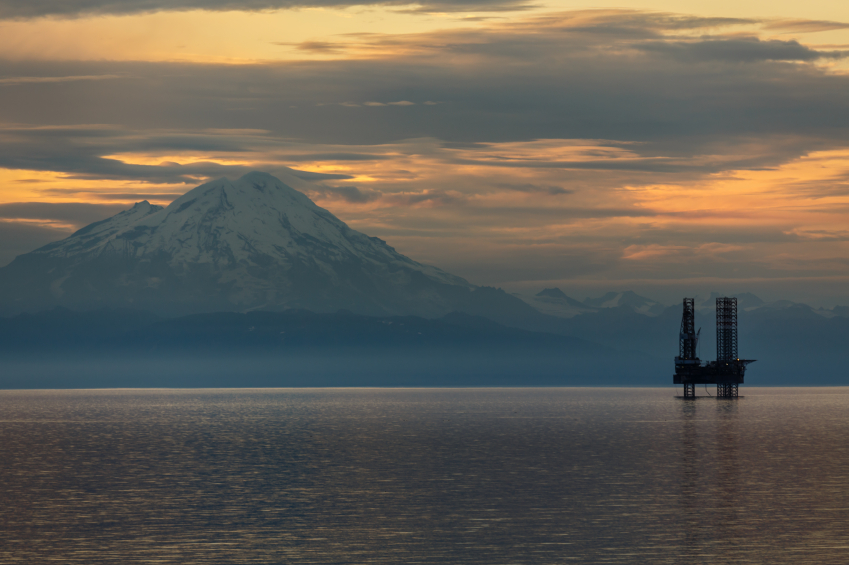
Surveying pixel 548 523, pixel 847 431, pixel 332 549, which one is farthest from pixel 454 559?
pixel 847 431

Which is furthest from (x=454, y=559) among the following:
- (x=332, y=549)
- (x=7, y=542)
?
(x=7, y=542)

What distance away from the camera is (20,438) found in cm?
14912

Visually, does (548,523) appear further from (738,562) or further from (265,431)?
(265,431)

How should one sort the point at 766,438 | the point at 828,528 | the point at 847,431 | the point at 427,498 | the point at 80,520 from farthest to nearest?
1. the point at 847,431
2. the point at 766,438
3. the point at 427,498
4. the point at 80,520
5. the point at 828,528

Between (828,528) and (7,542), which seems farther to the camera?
(828,528)

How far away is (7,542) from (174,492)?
22119mm

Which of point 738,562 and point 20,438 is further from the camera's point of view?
point 20,438

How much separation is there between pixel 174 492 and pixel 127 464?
27.2 meters

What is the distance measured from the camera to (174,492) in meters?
77.1

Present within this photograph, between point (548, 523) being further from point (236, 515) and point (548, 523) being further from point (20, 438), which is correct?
point (20, 438)

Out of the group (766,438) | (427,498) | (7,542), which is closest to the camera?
(7,542)

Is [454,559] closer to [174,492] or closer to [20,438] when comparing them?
[174,492]

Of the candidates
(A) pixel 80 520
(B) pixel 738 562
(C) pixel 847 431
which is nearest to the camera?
(B) pixel 738 562

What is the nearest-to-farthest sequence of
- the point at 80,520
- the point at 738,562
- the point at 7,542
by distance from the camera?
1. the point at 738,562
2. the point at 7,542
3. the point at 80,520
